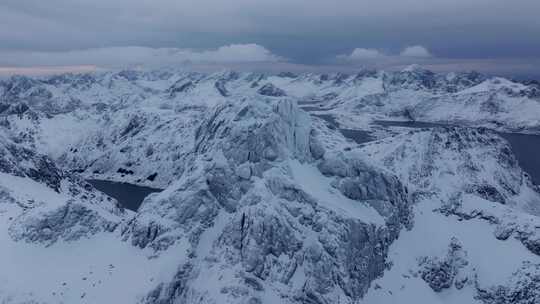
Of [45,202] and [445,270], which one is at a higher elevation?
[45,202]

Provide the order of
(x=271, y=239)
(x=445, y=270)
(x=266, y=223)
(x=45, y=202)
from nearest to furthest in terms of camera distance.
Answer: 1. (x=271, y=239)
2. (x=266, y=223)
3. (x=445, y=270)
4. (x=45, y=202)

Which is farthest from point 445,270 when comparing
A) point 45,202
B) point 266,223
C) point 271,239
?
point 45,202

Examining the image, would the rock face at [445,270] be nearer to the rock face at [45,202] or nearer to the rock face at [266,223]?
the rock face at [266,223]

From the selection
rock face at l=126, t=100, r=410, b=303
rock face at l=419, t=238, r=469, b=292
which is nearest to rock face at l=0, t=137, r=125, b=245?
rock face at l=126, t=100, r=410, b=303

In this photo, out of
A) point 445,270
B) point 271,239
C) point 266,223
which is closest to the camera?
point 271,239

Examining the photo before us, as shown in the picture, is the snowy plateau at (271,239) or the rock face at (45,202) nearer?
the snowy plateau at (271,239)

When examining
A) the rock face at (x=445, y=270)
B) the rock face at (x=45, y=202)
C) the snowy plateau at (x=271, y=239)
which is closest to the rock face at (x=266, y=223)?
the snowy plateau at (x=271, y=239)

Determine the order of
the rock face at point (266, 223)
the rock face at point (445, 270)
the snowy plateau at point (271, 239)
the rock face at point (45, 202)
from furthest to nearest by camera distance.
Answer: the rock face at point (445, 270) → the rock face at point (45, 202) → the rock face at point (266, 223) → the snowy plateau at point (271, 239)

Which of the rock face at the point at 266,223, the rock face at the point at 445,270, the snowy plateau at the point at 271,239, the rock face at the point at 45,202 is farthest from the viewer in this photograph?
the rock face at the point at 445,270

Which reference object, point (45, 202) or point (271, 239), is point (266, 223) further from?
point (45, 202)

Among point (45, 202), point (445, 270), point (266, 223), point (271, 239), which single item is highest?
point (266, 223)

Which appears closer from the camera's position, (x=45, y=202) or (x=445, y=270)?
(x=445, y=270)
